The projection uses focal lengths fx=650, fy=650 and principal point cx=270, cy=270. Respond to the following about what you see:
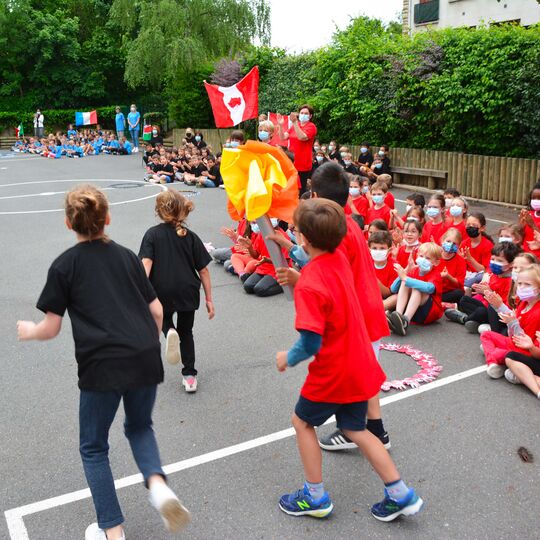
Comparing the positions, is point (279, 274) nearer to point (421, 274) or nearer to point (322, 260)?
point (322, 260)

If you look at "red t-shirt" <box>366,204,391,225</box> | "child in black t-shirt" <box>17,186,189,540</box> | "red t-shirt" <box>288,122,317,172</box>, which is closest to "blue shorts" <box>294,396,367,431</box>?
"child in black t-shirt" <box>17,186,189,540</box>

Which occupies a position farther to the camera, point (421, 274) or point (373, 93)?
point (373, 93)

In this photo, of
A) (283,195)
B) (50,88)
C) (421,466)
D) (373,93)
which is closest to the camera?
(421,466)

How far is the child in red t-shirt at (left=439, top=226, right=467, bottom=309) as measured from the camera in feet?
23.6

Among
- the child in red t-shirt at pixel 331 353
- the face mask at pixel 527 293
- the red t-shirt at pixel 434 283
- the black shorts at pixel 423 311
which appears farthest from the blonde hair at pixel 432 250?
the child in red t-shirt at pixel 331 353

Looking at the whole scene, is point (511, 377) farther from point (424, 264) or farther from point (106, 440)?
point (106, 440)

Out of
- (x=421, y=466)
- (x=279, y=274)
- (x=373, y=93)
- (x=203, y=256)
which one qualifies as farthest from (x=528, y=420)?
(x=373, y=93)

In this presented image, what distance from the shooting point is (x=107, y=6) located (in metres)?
48.2

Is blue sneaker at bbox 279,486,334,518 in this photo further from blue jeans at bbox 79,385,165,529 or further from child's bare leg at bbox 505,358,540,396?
child's bare leg at bbox 505,358,540,396

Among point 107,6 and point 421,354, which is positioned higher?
point 107,6

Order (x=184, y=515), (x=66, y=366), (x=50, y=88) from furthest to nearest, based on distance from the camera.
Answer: (x=50, y=88) → (x=66, y=366) → (x=184, y=515)

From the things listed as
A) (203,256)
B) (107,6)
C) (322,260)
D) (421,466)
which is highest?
(107,6)

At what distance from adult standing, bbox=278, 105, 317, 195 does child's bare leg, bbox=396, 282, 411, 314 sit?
3887mm

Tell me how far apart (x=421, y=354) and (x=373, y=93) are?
43.1 feet
